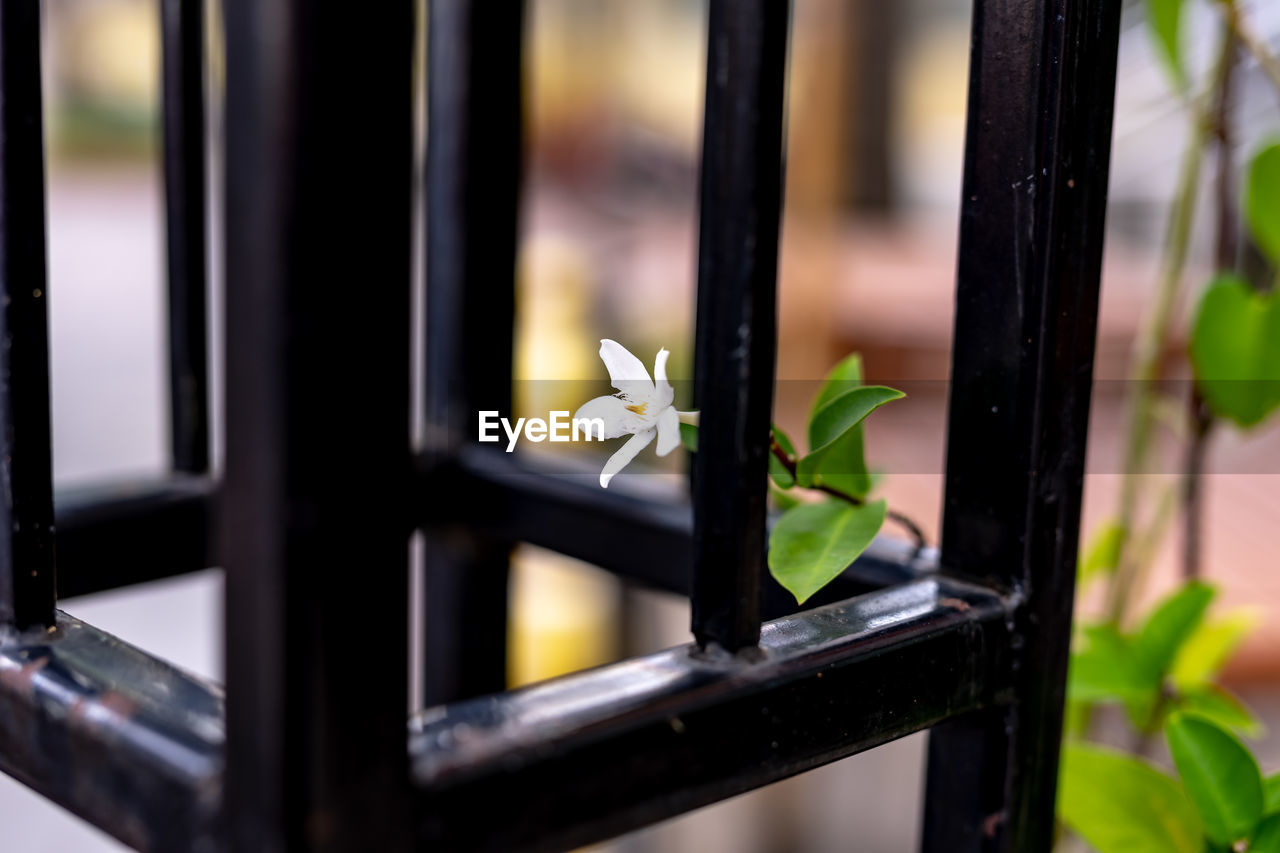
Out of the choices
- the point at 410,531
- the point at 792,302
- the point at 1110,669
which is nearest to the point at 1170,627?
the point at 1110,669

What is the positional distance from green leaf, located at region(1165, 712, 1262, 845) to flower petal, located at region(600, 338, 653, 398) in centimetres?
17

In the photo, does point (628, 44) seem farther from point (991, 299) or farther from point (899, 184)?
point (991, 299)

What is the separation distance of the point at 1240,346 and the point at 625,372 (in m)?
0.29

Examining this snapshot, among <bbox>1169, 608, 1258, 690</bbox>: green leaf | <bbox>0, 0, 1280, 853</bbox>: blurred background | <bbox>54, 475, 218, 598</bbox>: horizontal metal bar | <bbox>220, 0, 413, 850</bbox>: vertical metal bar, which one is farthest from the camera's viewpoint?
<bbox>0, 0, 1280, 853</bbox>: blurred background

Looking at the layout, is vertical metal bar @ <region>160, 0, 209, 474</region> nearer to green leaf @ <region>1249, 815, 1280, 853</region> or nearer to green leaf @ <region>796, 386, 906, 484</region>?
green leaf @ <region>796, 386, 906, 484</region>

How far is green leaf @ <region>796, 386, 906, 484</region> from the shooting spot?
26 centimetres

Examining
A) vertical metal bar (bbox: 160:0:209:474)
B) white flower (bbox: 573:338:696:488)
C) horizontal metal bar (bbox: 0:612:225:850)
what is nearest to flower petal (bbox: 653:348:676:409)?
white flower (bbox: 573:338:696:488)

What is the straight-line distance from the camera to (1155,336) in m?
0.53

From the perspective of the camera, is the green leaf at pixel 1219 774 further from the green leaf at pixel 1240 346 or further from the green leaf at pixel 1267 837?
the green leaf at pixel 1240 346

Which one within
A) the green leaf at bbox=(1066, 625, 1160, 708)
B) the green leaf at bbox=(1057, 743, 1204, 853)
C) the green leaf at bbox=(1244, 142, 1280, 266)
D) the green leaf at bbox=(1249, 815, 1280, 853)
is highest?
the green leaf at bbox=(1244, 142, 1280, 266)

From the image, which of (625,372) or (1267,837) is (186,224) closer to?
(625,372)

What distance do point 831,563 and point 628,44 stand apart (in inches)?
107

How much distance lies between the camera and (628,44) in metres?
2.81

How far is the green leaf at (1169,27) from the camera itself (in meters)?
0.46
